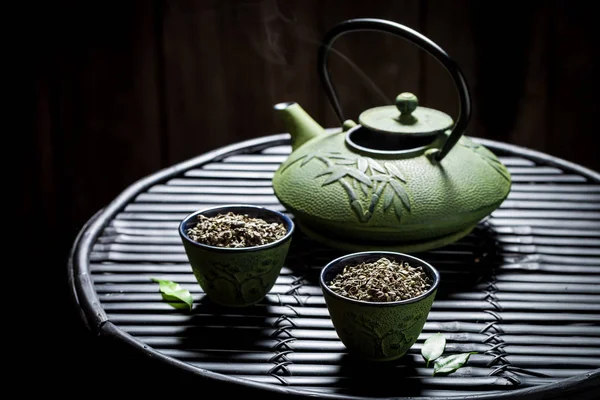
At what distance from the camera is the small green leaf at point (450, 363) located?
91 cm

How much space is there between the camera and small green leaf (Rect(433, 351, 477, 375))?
0.91m

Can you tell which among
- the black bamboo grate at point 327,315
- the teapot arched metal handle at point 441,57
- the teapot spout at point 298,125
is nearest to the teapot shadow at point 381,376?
the black bamboo grate at point 327,315

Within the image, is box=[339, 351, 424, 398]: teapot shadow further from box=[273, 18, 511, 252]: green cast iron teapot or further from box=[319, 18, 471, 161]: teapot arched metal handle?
box=[319, 18, 471, 161]: teapot arched metal handle

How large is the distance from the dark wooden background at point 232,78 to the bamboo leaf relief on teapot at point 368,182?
2.82 ft

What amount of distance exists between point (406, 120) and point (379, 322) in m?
0.40

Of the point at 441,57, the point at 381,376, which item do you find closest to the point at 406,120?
the point at 441,57

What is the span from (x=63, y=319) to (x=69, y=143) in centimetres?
45

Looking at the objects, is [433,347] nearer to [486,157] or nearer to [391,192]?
[391,192]

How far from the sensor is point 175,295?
107cm

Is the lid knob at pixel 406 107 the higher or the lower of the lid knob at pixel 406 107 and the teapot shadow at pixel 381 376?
the higher

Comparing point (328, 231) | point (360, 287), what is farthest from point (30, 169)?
point (360, 287)

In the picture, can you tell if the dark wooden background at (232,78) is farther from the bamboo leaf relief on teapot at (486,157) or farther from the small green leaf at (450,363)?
the small green leaf at (450,363)

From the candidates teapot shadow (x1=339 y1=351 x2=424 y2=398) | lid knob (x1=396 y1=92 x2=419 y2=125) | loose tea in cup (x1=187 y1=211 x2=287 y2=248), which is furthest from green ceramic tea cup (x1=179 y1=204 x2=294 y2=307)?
lid knob (x1=396 y1=92 x2=419 y2=125)

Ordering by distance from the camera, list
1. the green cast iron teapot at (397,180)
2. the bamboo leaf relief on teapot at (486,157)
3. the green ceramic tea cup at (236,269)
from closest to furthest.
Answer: the green ceramic tea cup at (236,269), the green cast iron teapot at (397,180), the bamboo leaf relief on teapot at (486,157)
